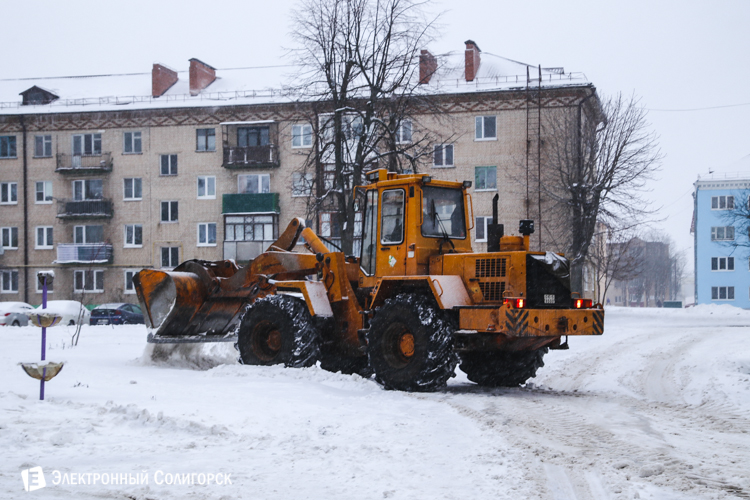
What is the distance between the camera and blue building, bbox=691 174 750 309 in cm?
6494

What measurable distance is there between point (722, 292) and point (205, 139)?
45.6m

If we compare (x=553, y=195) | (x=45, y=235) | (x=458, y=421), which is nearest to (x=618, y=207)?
(x=553, y=195)

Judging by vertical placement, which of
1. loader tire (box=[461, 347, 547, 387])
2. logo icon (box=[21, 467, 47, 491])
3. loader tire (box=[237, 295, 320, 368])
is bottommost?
loader tire (box=[461, 347, 547, 387])

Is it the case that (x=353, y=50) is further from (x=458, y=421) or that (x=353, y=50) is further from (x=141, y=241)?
(x=141, y=241)

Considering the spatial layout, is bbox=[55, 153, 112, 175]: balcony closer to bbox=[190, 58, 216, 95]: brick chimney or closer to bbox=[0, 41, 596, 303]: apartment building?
bbox=[0, 41, 596, 303]: apartment building

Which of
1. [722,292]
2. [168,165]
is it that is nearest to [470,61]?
[168,165]

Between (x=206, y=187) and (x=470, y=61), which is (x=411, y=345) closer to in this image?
(x=470, y=61)

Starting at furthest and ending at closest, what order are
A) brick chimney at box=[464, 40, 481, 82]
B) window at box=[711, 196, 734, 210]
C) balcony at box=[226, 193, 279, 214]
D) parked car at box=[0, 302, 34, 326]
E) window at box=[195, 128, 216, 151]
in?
1. window at box=[711, 196, 734, 210]
2. window at box=[195, 128, 216, 151]
3. balcony at box=[226, 193, 279, 214]
4. brick chimney at box=[464, 40, 481, 82]
5. parked car at box=[0, 302, 34, 326]

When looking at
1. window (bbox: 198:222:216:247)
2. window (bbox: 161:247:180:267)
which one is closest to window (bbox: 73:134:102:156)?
window (bbox: 161:247:180:267)

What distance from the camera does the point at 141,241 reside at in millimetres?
45625

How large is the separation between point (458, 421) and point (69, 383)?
529 cm

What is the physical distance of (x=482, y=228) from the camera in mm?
40594

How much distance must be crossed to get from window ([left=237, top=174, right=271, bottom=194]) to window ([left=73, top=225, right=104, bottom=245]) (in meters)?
8.90

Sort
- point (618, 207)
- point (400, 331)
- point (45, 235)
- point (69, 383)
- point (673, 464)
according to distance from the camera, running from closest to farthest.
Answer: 1. point (673, 464)
2. point (69, 383)
3. point (400, 331)
4. point (618, 207)
5. point (45, 235)
